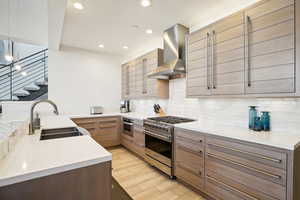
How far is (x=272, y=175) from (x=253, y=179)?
6.8 inches

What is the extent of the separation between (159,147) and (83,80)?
290 cm

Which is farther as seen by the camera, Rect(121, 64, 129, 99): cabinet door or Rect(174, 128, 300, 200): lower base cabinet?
Rect(121, 64, 129, 99): cabinet door

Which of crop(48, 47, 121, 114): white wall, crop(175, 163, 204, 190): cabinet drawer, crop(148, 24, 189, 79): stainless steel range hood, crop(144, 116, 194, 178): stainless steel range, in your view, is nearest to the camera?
crop(175, 163, 204, 190): cabinet drawer

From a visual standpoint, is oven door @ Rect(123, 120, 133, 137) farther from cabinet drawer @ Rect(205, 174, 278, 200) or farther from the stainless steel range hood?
cabinet drawer @ Rect(205, 174, 278, 200)

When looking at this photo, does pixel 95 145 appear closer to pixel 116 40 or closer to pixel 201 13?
pixel 201 13

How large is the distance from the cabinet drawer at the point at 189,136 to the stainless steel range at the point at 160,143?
0.12m

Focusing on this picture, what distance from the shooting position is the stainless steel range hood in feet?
8.16

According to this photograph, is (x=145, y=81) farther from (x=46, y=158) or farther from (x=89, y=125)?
(x=46, y=158)

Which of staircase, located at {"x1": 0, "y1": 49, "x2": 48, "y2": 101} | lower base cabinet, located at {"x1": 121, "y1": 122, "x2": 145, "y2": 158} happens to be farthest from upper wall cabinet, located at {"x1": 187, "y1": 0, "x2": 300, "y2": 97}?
staircase, located at {"x1": 0, "y1": 49, "x2": 48, "y2": 101}

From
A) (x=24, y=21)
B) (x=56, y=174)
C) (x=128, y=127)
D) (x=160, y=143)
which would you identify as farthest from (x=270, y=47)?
(x=24, y=21)

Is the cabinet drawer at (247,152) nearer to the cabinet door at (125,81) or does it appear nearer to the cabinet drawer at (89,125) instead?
the cabinet drawer at (89,125)

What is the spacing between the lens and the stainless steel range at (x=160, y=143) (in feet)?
7.39

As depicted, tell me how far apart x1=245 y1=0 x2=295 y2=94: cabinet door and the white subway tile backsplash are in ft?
1.15

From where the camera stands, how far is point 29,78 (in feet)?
12.6
